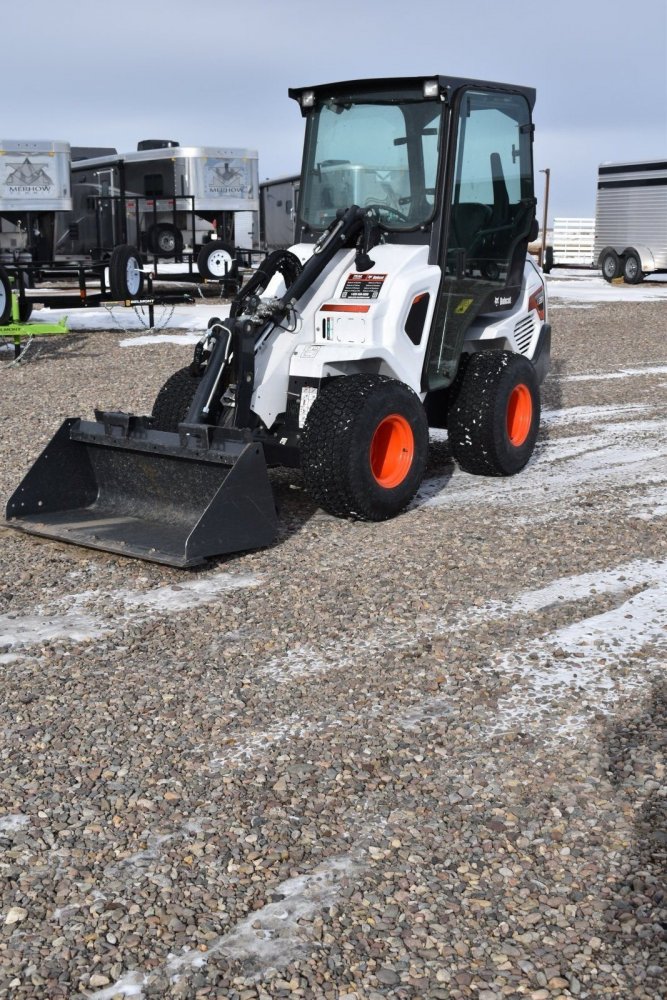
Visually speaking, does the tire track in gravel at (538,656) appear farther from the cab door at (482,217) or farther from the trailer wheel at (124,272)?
the trailer wheel at (124,272)

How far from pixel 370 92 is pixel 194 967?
5572mm

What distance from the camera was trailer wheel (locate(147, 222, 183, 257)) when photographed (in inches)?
834

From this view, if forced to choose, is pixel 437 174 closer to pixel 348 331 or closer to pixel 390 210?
pixel 390 210

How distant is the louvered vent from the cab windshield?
4.63 ft

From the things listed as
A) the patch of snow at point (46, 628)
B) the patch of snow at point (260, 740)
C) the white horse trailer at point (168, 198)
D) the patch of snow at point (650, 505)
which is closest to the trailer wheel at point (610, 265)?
the white horse trailer at point (168, 198)

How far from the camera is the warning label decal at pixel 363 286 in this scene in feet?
21.0

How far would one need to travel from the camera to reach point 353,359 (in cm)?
618

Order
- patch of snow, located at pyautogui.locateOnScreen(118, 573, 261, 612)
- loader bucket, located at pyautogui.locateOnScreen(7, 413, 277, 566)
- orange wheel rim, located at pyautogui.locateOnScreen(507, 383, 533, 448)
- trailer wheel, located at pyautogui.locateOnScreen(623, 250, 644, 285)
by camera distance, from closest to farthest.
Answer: patch of snow, located at pyautogui.locateOnScreen(118, 573, 261, 612) → loader bucket, located at pyautogui.locateOnScreen(7, 413, 277, 566) → orange wheel rim, located at pyautogui.locateOnScreen(507, 383, 533, 448) → trailer wheel, located at pyautogui.locateOnScreen(623, 250, 644, 285)

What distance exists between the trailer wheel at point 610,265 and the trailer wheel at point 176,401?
2293 centimetres

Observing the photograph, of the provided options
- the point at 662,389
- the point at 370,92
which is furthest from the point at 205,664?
the point at 662,389

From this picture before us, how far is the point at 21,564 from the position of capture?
558cm

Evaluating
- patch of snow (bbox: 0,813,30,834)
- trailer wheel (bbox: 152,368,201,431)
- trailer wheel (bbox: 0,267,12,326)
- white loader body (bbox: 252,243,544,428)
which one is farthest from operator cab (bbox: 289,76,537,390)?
trailer wheel (bbox: 0,267,12,326)

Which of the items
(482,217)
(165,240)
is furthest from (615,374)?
(165,240)

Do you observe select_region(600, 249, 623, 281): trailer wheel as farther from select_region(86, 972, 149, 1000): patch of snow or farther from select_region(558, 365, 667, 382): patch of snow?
select_region(86, 972, 149, 1000): patch of snow
